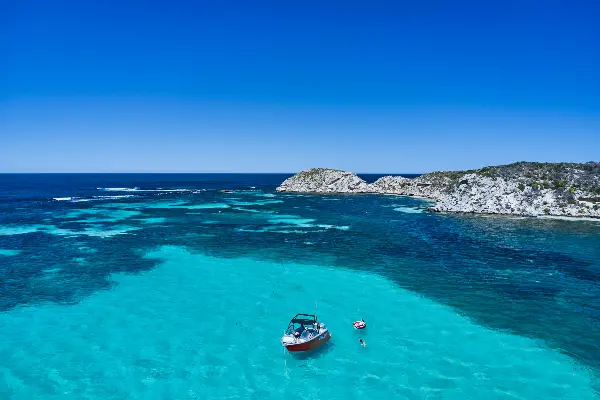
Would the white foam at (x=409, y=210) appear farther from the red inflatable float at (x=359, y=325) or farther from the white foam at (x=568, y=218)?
the red inflatable float at (x=359, y=325)

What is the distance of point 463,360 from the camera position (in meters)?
30.0

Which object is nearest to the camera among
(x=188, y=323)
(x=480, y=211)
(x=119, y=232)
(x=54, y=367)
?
(x=54, y=367)

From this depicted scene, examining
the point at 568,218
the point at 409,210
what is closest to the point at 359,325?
the point at 409,210

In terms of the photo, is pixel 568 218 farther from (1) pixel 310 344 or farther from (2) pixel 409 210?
(1) pixel 310 344

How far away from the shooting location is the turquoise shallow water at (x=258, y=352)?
2659 cm

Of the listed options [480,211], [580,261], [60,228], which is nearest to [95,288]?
[60,228]

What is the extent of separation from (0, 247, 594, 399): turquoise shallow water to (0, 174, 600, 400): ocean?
0.49 feet

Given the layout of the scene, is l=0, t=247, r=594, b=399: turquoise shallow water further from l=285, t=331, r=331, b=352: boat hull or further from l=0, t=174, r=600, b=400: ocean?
l=285, t=331, r=331, b=352: boat hull

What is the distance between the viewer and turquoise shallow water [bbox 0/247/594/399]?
87.2 ft

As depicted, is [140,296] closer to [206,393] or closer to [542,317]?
[206,393]

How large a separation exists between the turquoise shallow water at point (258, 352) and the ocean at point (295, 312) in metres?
0.15

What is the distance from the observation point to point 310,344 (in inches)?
1206

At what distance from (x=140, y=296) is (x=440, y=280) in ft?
125

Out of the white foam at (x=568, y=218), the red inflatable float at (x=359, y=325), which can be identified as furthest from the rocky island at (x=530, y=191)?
the red inflatable float at (x=359, y=325)
